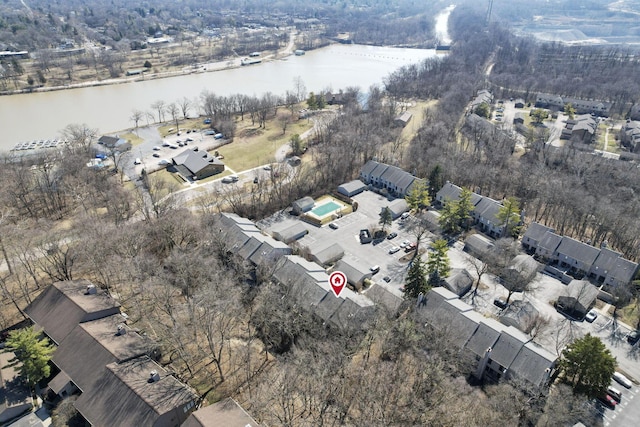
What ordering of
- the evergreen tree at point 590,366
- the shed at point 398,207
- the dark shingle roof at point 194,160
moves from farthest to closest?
the dark shingle roof at point 194,160 < the shed at point 398,207 < the evergreen tree at point 590,366

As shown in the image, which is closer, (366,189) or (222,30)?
(366,189)

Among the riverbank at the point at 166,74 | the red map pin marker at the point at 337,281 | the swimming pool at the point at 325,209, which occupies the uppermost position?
the red map pin marker at the point at 337,281

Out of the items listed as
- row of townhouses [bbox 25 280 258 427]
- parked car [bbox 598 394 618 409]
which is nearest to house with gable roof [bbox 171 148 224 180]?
row of townhouses [bbox 25 280 258 427]

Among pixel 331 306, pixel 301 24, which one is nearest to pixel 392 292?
pixel 331 306

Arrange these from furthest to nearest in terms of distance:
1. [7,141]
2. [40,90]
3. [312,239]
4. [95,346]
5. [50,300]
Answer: [40,90]
[7,141]
[312,239]
[50,300]
[95,346]

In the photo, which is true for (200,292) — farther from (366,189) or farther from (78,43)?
(78,43)

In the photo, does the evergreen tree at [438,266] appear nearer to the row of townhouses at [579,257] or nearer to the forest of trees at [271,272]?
the forest of trees at [271,272]

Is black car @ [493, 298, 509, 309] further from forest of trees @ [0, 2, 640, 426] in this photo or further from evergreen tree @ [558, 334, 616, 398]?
forest of trees @ [0, 2, 640, 426]

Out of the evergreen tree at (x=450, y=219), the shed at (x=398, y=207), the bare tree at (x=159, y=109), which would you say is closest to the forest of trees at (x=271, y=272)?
the shed at (x=398, y=207)
